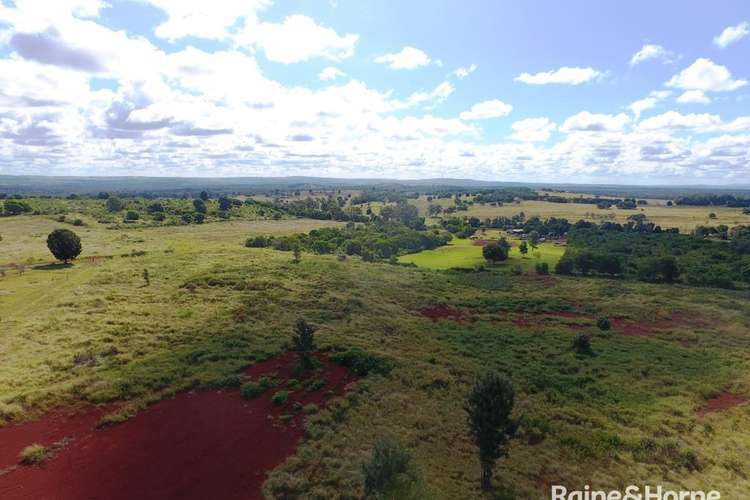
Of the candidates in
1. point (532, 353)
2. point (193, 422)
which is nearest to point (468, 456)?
point (193, 422)

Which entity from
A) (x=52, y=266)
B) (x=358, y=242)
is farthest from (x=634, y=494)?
(x=358, y=242)

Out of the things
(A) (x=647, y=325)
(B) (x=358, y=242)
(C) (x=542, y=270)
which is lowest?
(A) (x=647, y=325)

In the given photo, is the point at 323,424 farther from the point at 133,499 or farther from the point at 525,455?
the point at 525,455

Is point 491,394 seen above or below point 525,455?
above

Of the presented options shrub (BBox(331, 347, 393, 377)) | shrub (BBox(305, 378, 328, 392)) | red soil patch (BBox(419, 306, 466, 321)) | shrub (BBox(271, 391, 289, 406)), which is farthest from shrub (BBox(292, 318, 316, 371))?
red soil patch (BBox(419, 306, 466, 321))

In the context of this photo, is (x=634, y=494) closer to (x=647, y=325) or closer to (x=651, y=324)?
(x=647, y=325)

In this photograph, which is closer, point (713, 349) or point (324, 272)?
point (713, 349)

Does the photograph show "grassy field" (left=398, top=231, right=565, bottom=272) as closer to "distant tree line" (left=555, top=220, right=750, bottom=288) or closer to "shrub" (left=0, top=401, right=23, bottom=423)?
"distant tree line" (left=555, top=220, right=750, bottom=288)
